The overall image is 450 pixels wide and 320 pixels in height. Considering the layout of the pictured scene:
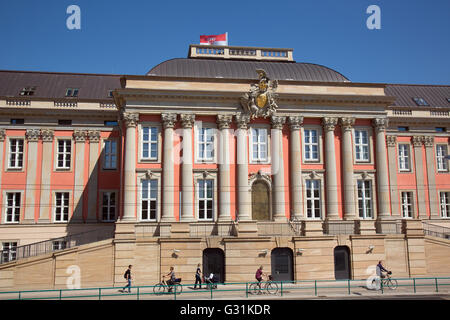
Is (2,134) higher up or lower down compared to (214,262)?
higher up

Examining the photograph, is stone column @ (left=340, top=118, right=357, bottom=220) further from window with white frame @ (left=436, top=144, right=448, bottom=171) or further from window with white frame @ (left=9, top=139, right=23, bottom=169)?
window with white frame @ (left=9, top=139, right=23, bottom=169)

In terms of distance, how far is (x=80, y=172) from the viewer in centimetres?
4162

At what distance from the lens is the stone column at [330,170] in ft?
119

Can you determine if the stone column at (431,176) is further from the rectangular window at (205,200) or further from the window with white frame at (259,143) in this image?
the rectangular window at (205,200)

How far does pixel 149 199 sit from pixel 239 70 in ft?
44.7

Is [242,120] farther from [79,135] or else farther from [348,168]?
[79,135]

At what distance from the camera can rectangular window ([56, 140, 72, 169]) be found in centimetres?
4177

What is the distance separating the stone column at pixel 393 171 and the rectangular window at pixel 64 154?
30003 mm

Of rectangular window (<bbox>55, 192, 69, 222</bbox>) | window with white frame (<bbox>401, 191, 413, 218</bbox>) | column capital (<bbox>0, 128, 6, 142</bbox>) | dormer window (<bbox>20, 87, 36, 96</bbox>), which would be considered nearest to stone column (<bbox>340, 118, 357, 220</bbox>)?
window with white frame (<bbox>401, 191, 413, 218</bbox>)

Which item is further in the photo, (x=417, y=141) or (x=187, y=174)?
(x=417, y=141)

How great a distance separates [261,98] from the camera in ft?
118

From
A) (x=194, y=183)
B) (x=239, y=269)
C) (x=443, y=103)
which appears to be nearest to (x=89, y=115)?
(x=194, y=183)

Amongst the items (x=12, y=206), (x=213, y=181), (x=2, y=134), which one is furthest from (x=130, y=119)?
(x=12, y=206)

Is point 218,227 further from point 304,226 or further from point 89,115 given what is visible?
point 89,115
